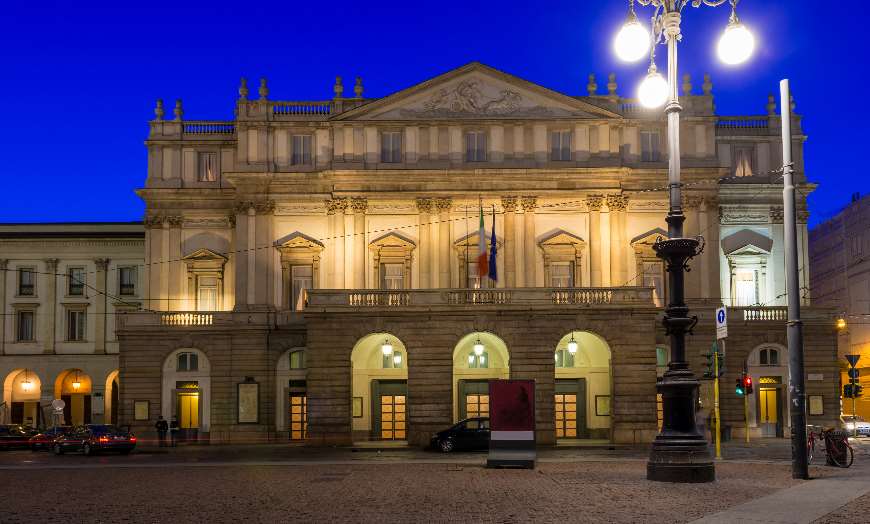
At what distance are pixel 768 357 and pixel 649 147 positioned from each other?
39.9 feet

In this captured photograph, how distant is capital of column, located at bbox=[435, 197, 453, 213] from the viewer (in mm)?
53531

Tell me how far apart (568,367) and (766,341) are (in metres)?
10.2

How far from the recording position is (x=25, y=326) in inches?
2667

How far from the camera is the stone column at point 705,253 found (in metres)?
53.8

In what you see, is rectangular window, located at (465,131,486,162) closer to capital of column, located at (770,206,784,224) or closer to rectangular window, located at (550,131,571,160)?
rectangular window, located at (550,131,571,160)

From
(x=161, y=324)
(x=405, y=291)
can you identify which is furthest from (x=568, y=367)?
(x=161, y=324)

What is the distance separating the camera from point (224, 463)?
113 ft

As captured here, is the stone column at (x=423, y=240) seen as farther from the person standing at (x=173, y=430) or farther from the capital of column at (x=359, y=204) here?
the person standing at (x=173, y=430)

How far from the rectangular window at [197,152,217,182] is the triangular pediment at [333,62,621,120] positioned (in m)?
7.55

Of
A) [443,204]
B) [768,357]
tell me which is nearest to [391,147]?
[443,204]

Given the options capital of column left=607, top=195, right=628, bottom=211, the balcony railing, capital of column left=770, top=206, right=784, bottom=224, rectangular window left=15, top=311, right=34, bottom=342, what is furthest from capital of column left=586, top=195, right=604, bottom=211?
rectangular window left=15, top=311, right=34, bottom=342

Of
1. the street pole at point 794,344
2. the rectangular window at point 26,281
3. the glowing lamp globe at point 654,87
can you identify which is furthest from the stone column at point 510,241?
the rectangular window at point 26,281

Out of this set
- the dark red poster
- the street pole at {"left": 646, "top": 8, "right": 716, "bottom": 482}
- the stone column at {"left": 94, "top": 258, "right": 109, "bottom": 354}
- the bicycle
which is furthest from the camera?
the stone column at {"left": 94, "top": 258, "right": 109, "bottom": 354}

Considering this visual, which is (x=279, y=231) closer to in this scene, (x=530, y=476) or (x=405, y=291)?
(x=405, y=291)
